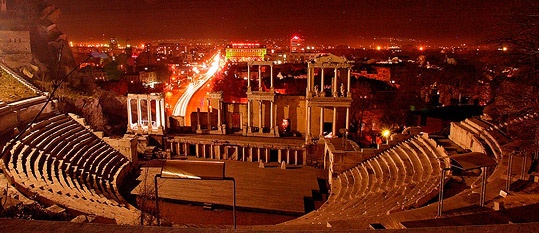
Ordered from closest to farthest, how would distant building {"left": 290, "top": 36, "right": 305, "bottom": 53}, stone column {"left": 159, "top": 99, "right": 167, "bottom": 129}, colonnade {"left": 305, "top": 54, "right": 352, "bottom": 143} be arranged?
colonnade {"left": 305, "top": 54, "right": 352, "bottom": 143}, stone column {"left": 159, "top": 99, "right": 167, "bottom": 129}, distant building {"left": 290, "top": 36, "right": 305, "bottom": 53}

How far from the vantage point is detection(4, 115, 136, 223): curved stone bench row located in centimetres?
Answer: 1639

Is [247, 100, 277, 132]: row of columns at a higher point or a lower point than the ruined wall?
lower

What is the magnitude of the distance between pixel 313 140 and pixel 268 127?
16.9ft

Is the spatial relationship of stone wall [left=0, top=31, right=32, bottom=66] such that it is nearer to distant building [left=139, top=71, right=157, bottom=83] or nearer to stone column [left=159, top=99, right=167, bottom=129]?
stone column [left=159, top=99, right=167, bottom=129]

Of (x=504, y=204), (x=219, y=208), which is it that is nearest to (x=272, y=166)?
(x=219, y=208)

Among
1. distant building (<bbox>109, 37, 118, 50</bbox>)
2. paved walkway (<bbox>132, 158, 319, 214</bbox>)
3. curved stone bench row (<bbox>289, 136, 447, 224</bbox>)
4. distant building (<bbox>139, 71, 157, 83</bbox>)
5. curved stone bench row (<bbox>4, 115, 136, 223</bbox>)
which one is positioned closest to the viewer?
curved stone bench row (<bbox>289, 136, 447, 224</bbox>)

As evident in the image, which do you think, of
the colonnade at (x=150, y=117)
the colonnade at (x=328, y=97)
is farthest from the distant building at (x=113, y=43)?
the colonnade at (x=328, y=97)

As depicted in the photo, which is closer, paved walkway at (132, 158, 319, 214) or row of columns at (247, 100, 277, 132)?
paved walkway at (132, 158, 319, 214)

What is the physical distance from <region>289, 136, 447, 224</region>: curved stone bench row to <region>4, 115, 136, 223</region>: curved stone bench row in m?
8.91

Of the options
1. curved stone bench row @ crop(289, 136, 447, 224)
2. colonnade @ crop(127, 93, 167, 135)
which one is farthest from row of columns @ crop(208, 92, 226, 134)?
curved stone bench row @ crop(289, 136, 447, 224)

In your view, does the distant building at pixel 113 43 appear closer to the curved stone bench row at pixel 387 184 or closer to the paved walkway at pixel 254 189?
the paved walkway at pixel 254 189

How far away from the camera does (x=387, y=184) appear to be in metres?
19.2

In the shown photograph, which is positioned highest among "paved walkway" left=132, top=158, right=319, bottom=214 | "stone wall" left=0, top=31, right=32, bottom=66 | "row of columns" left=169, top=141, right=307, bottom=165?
"stone wall" left=0, top=31, right=32, bottom=66

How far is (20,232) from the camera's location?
3.68 m
